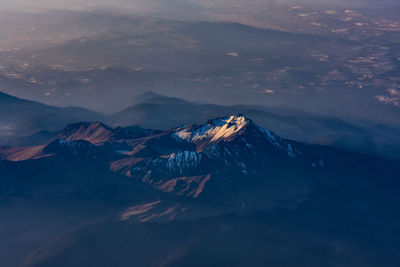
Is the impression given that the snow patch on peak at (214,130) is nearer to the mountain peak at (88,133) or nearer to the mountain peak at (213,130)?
the mountain peak at (213,130)

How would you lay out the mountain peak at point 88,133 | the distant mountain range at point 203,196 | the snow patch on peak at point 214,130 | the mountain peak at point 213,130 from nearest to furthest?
the distant mountain range at point 203,196 → the mountain peak at point 213,130 → the snow patch on peak at point 214,130 → the mountain peak at point 88,133

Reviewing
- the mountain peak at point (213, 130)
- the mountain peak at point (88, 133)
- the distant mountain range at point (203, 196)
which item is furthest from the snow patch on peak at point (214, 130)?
the mountain peak at point (88, 133)

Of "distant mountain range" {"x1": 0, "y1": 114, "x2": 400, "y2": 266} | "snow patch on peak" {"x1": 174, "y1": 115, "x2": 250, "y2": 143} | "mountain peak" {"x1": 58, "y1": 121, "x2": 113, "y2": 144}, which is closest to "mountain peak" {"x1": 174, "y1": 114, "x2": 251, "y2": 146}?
"snow patch on peak" {"x1": 174, "y1": 115, "x2": 250, "y2": 143}

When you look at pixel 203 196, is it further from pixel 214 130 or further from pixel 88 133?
pixel 88 133

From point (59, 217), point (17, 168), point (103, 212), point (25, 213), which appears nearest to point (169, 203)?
point (103, 212)

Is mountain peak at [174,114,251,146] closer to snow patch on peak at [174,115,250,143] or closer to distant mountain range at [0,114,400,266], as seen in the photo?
snow patch on peak at [174,115,250,143]

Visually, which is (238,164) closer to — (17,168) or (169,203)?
(169,203)
